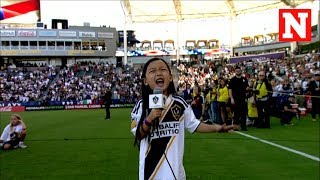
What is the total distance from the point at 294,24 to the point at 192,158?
6394 millimetres

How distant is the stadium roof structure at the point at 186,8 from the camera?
214 ft

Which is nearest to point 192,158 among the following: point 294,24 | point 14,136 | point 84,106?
point 14,136

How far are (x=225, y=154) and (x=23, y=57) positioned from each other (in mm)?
76946

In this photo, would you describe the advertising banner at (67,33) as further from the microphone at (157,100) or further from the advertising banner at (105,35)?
the microphone at (157,100)

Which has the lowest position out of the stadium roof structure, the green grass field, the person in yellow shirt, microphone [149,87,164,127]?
the green grass field

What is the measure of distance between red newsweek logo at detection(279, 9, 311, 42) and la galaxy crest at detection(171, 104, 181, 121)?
35.4 ft

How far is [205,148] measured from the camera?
37.7 ft

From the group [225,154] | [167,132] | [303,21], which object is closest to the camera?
[167,132]

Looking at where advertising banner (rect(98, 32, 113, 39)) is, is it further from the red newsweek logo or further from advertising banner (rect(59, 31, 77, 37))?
the red newsweek logo

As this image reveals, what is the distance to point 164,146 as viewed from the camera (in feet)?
11.7

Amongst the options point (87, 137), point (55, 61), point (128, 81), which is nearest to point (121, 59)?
point (55, 61)

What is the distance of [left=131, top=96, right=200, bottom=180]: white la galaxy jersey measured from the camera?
139 inches

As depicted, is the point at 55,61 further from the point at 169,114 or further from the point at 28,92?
the point at 169,114

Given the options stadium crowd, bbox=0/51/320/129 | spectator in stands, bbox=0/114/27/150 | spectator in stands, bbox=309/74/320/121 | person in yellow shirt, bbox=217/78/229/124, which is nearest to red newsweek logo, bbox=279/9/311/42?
person in yellow shirt, bbox=217/78/229/124
